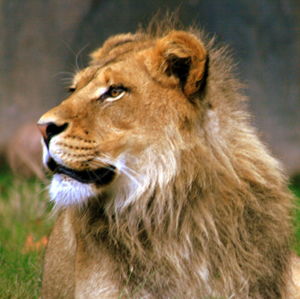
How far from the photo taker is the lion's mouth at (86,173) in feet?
14.0

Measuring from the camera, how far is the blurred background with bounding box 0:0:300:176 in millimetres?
9617

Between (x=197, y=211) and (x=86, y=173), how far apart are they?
20.4 inches

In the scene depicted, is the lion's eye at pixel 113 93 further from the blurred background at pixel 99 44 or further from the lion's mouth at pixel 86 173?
the blurred background at pixel 99 44

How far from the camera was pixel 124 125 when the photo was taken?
4285 mm

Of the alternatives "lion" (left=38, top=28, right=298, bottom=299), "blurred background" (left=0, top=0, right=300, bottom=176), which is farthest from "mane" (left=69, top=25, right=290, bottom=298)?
"blurred background" (left=0, top=0, right=300, bottom=176)

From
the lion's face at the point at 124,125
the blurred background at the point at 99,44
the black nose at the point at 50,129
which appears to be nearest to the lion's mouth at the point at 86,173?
the lion's face at the point at 124,125

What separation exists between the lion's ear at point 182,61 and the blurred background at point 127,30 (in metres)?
4.97

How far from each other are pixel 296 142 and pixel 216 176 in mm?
5313

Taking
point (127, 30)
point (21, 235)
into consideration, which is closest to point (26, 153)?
point (127, 30)

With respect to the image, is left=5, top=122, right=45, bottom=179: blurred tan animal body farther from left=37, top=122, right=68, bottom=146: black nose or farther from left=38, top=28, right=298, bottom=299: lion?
left=37, top=122, right=68, bottom=146: black nose

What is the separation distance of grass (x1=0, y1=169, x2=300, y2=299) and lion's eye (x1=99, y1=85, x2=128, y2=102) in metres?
0.57

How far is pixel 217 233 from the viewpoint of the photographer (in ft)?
14.4

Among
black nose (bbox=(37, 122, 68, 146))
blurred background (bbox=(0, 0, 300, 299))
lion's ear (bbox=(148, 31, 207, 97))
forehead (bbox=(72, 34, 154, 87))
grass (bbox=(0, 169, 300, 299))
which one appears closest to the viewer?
black nose (bbox=(37, 122, 68, 146))

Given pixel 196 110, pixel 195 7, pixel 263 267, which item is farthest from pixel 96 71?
pixel 195 7
